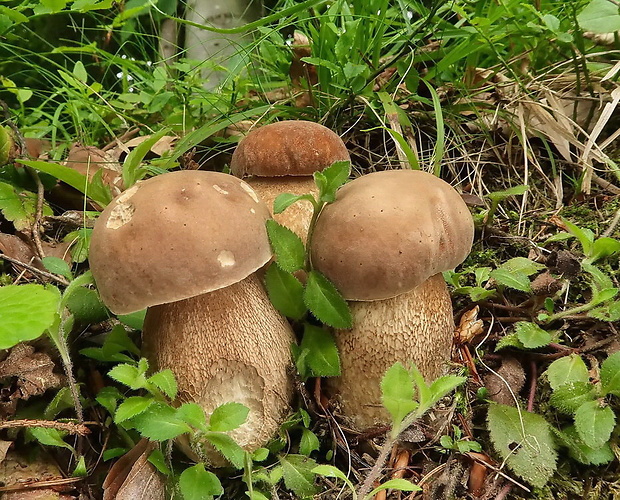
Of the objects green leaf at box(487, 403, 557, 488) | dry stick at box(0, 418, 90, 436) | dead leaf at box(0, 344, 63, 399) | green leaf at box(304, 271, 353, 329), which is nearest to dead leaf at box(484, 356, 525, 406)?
green leaf at box(487, 403, 557, 488)

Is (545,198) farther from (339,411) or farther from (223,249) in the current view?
(223,249)

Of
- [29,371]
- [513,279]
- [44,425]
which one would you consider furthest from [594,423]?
[29,371]

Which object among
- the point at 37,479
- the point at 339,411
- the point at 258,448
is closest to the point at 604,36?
the point at 339,411

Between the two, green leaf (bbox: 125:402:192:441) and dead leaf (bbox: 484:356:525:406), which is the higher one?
green leaf (bbox: 125:402:192:441)

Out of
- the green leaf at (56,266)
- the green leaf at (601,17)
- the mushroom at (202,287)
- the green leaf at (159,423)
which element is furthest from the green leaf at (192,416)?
the green leaf at (601,17)

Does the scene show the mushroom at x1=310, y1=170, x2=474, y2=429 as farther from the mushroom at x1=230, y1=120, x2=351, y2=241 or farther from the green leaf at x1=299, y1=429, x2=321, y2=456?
the mushroom at x1=230, y1=120, x2=351, y2=241

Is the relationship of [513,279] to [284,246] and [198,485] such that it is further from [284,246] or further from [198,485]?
[198,485]

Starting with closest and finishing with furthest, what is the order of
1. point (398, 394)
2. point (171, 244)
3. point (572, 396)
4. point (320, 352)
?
point (398, 394) → point (171, 244) → point (572, 396) → point (320, 352)
